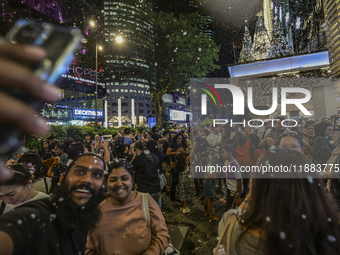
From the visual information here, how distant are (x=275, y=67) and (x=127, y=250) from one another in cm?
1186

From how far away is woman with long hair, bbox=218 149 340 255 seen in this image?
1117 millimetres

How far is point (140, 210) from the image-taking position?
6.49 feet

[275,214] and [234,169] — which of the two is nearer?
[275,214]

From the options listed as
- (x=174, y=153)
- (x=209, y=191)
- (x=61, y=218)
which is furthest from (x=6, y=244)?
(x=174, y=153)

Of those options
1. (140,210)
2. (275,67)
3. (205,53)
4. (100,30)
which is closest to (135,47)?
(100,30)

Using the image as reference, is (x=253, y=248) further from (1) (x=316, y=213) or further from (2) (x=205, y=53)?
(2) (x=205, y=53)

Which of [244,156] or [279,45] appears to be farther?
[279,45]

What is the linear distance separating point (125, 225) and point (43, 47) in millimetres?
1879

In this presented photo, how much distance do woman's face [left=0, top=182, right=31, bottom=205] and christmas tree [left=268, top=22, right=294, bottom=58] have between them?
13.9m

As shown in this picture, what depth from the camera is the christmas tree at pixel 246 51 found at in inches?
557

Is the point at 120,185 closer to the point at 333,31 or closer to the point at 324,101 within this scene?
the point at 333,31

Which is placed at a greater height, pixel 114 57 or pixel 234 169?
pixel 114 57

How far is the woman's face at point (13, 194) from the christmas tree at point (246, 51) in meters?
16.1

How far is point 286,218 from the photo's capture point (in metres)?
1.17
